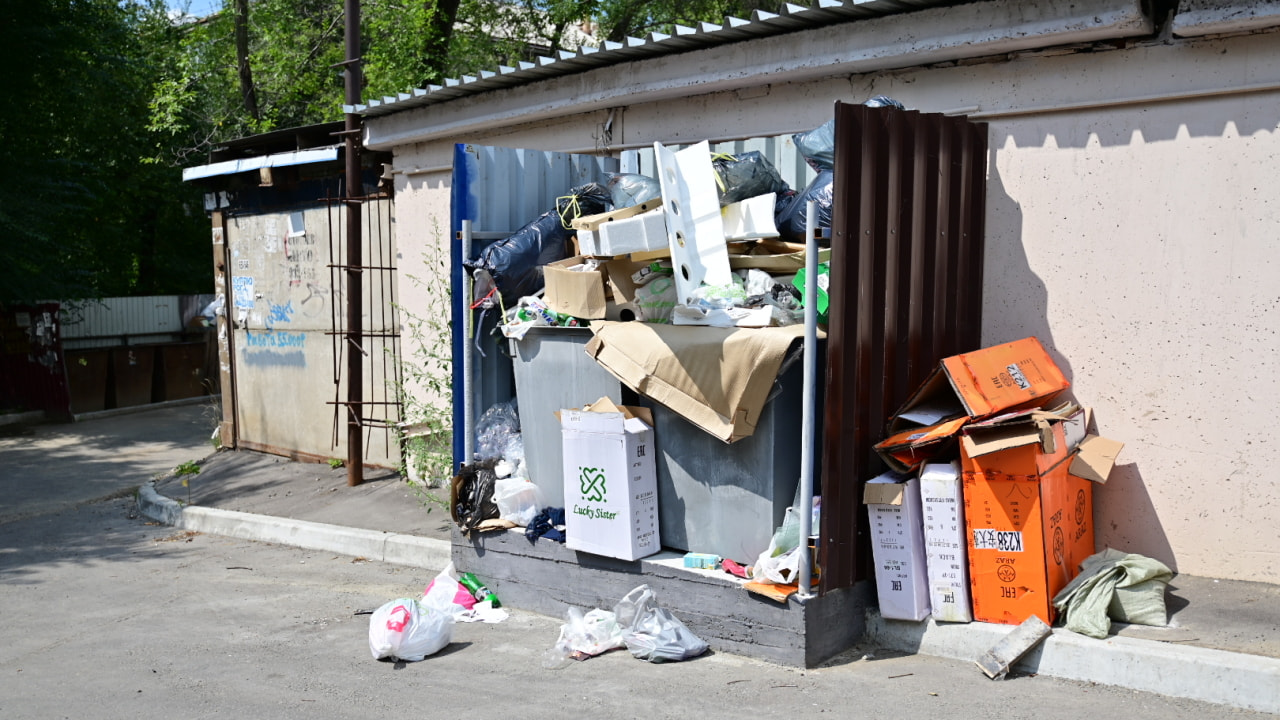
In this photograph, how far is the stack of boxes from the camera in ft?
14.5

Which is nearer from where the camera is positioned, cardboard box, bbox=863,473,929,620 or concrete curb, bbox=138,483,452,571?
cardboard box, bbox=863,473,929,620

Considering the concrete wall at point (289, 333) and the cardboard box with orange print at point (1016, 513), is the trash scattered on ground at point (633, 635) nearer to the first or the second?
the cardboard box with orange print at point (1016, 513)

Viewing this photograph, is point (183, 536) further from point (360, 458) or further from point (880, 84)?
point (880, 84)

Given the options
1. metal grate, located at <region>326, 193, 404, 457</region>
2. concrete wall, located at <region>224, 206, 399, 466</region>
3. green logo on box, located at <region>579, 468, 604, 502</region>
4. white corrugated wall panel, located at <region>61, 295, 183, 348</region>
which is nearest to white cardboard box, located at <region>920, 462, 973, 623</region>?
green logo on box, located at <region>579, 468, 604, 502</region>

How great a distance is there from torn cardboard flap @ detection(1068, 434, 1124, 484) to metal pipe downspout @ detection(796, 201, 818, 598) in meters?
1.29

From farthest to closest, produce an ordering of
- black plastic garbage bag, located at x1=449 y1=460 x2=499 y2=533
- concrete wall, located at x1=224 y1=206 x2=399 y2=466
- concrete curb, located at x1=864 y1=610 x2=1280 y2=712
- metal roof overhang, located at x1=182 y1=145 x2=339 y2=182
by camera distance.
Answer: concrete wall, located at x1=224 y1=206 x2=399 y2=466, metal roof overhang, located at x1=182 y1=145 x2=339 y2=182, black plastic garbage bag, located at x1=449 y1=460 x2=499 y2=533, concrete curb, located at x1=864 y1=610 x2=1280 y2=712

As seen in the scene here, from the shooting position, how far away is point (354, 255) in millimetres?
8469

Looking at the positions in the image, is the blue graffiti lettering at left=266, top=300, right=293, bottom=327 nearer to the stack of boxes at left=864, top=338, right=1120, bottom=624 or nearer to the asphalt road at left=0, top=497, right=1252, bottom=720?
the asphalt road at left=0, top=497, right=1252, bottom=720

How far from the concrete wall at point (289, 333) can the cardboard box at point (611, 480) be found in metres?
4.24

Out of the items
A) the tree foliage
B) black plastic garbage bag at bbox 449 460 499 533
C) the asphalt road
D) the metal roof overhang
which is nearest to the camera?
the asphalt road

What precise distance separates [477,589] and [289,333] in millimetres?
5335

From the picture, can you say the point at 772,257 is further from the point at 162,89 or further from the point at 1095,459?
the point at 162,89

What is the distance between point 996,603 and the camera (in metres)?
4.55

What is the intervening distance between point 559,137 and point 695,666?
174 inches
